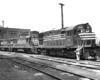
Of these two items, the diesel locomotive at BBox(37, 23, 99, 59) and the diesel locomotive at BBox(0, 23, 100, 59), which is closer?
the diesel locomotive at BBox(37, 23, 99, 59)

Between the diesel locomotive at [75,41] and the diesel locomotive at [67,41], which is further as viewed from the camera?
the diesel locomotive at [67,41]


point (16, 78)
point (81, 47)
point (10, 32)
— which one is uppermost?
point (10, 32)

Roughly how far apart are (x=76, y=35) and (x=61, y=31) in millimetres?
2349

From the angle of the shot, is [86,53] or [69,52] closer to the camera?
[86,53]

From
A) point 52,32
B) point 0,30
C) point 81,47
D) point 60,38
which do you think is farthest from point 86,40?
point 0,30

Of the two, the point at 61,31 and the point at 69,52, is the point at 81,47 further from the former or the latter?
the point at 61,31

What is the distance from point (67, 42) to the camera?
51.6 feet

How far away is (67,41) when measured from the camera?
1574 centimetres

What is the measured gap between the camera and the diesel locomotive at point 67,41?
45.5 feet

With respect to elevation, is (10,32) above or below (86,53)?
above

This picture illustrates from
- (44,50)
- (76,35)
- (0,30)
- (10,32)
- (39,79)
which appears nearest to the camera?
(39,79)

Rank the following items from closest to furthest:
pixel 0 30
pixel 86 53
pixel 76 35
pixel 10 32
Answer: pixel 86 53 → pixel 76 35 → pixel 0 30 → pixel 10 32

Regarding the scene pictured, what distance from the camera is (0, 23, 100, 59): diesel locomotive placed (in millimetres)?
13883

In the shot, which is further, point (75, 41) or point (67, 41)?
point (67, 41)
